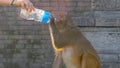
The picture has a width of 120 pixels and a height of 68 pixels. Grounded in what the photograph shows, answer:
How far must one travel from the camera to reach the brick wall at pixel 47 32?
841cm

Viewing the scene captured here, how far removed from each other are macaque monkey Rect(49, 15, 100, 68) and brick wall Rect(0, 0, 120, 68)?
120 inches

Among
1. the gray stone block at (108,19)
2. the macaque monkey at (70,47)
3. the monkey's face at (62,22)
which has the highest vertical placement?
the monkey's face at (62,22)

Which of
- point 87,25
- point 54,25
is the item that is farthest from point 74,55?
point 87,25

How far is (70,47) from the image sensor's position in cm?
533

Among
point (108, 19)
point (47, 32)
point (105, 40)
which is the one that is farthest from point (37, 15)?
point (105, 40)

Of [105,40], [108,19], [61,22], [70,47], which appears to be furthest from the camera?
[105,40]

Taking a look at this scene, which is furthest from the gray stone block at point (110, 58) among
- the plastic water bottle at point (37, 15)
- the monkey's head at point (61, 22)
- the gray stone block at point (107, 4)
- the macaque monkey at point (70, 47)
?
the plastic water bottle at point (37, 15)

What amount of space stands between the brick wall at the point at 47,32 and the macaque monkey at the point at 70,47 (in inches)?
120

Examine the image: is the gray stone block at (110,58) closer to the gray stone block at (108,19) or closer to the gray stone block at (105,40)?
the gray stone block at (105,40)

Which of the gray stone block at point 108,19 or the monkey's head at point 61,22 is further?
the gray stone block at point 108,19

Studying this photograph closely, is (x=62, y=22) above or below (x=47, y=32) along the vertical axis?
above

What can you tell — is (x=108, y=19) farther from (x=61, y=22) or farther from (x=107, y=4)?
(x=61, y=22)

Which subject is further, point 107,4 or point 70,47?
point 107,4

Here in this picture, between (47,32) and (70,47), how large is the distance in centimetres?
318
